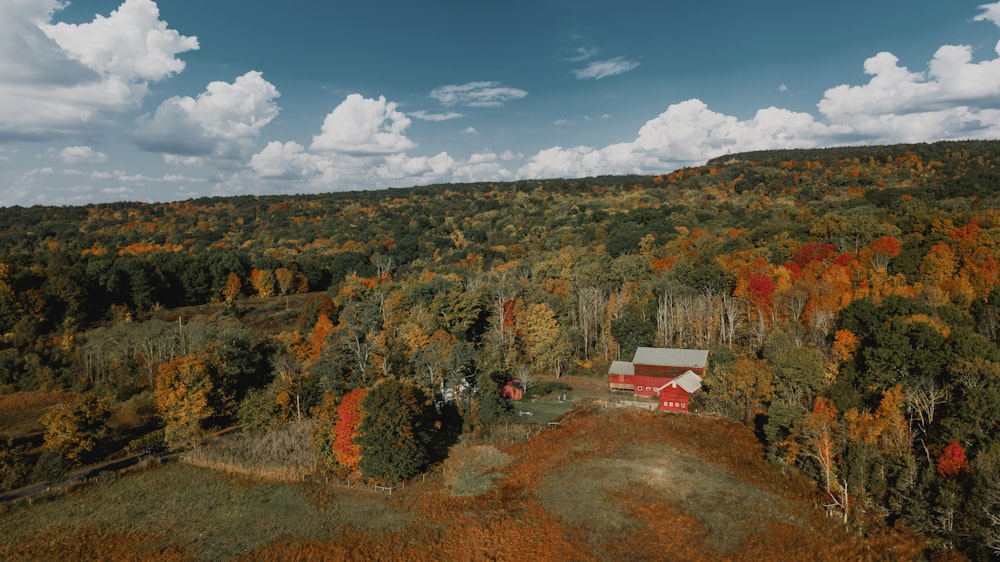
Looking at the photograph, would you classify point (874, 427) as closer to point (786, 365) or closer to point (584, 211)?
point (786, 365)

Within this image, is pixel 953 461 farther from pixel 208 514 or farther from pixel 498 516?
pixel 208 514

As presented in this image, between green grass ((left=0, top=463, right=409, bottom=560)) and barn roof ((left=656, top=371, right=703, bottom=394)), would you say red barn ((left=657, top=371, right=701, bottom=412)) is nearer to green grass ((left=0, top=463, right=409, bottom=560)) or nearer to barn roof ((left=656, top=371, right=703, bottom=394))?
barn roof ((left=656, top=371, right=703, bottom=394))

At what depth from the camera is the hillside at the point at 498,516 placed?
26375 mm

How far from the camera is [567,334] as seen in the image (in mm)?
68375

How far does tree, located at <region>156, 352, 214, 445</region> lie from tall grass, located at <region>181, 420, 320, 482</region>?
3.17 meters

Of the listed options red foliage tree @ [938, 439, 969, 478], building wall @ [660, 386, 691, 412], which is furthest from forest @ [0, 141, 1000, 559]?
building wall @ [660, 386, 691, 412]

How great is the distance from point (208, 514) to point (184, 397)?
1878 cm

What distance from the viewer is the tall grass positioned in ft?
122

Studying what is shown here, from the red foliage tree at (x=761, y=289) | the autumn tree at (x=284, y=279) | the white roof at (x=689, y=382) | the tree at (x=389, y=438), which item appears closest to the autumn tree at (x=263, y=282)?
the autumn tree at (x=284, y=279)

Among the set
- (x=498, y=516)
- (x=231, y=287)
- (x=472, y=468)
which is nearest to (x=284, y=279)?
(x=231, y=287)

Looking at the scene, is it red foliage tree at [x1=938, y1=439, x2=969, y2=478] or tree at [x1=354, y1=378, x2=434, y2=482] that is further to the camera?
tree at [x1=354, y1=378, x2=434, y2=482]

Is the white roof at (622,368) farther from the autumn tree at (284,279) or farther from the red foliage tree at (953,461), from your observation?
the autumn tree at (284,279)

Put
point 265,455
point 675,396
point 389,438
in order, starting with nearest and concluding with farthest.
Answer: point 389,438
point 265,455
point 675,396

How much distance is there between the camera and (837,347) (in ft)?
146
